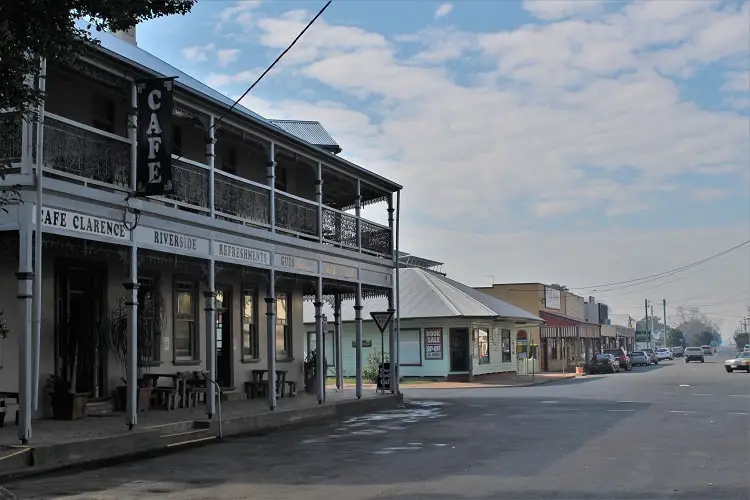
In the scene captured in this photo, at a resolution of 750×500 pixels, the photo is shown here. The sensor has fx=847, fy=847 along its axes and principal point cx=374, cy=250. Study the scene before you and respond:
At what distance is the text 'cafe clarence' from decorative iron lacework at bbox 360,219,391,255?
410 inches

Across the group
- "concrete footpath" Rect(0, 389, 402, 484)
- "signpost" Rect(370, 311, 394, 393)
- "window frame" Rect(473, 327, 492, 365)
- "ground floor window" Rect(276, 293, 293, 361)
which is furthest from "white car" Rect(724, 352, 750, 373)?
"concrete footpath" Rect(0, 389, 402, 484)

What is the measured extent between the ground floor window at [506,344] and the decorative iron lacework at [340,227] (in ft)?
79.5

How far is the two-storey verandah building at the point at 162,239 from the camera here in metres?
12.5

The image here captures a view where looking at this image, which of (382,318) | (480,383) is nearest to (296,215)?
(382,318)

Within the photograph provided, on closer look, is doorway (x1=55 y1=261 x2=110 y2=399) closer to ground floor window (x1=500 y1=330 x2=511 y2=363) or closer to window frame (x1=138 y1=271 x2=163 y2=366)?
window frame (x1=138 y1=271 x2=163 y2=366)

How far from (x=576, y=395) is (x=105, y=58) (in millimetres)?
20065

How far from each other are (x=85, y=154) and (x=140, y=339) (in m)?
5.16

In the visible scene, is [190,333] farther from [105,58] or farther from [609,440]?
[609,440]

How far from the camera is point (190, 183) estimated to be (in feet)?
53.1

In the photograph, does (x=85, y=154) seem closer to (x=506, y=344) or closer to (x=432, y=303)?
(x=432, y=303)

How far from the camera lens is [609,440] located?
14.6 metres

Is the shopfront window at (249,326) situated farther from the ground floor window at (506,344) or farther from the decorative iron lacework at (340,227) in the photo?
the ground floor window at (506,344)

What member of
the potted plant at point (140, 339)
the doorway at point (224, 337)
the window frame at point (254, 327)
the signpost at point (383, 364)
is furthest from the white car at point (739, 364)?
the potted plant at point (140, 339)

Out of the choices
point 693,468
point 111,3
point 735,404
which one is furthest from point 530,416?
point 111,3
